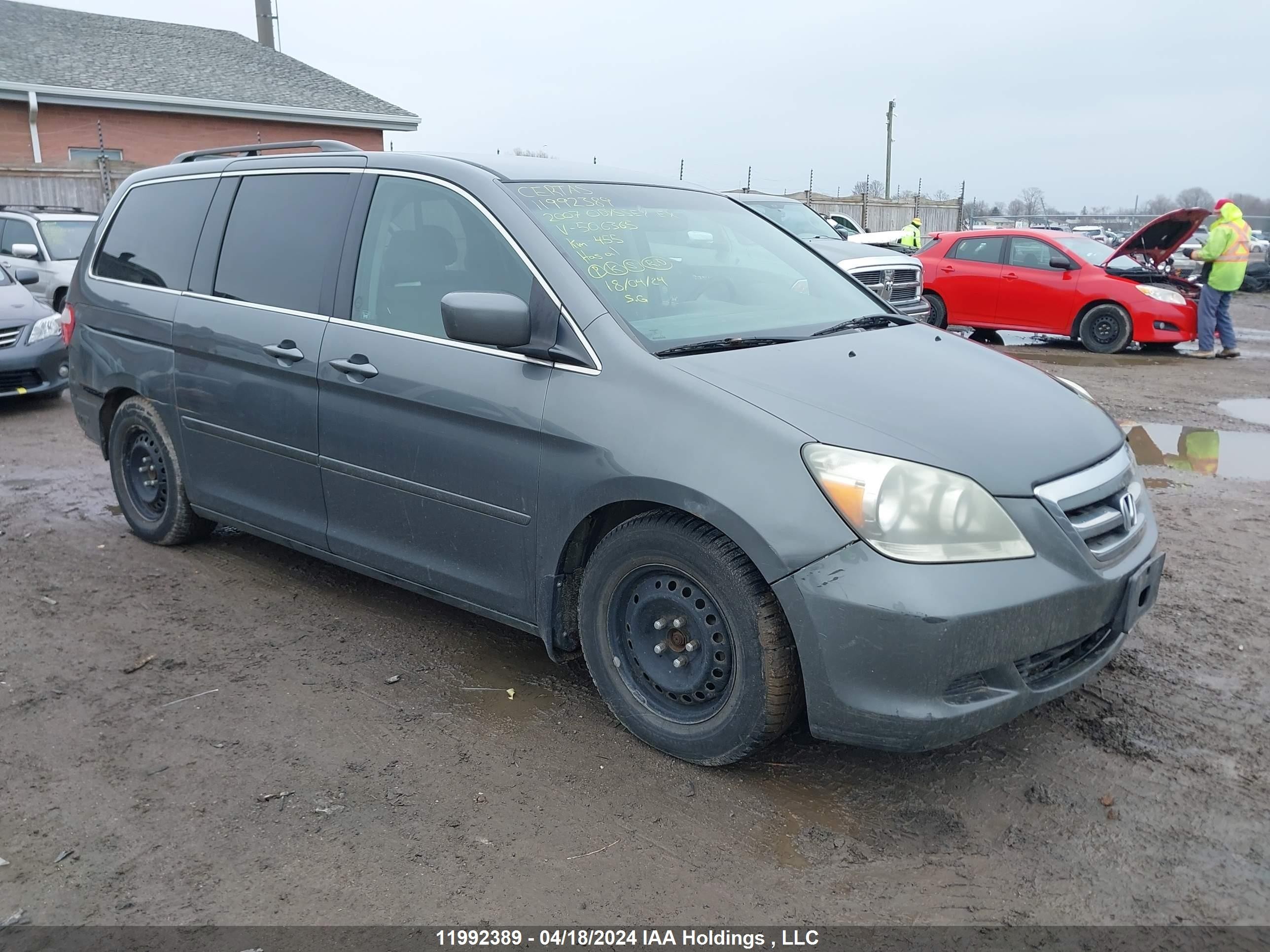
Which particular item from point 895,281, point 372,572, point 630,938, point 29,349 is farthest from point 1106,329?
point 630,938

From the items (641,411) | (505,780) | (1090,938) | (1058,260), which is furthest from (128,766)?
(1058,260)

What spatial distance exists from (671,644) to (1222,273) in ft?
39.2

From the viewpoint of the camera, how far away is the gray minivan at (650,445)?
9.20 feet

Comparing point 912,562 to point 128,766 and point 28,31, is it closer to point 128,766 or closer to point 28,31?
point 128,766

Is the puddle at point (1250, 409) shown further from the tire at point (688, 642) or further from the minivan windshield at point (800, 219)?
the tire at point (688, 642)

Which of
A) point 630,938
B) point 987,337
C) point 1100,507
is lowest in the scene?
point 630,938

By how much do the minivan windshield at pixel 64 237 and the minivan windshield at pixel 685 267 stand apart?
11.0 meters

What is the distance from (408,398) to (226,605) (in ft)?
5.23

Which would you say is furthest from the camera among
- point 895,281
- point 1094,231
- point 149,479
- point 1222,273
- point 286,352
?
point 1094,231

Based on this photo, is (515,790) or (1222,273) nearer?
Result: (515,790)

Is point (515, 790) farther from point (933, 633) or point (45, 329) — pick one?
point (45, 329)

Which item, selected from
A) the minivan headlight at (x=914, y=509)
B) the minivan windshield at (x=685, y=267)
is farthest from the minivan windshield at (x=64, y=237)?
the minivan headlight at (x=914, y=509)

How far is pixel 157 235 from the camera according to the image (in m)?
5.02

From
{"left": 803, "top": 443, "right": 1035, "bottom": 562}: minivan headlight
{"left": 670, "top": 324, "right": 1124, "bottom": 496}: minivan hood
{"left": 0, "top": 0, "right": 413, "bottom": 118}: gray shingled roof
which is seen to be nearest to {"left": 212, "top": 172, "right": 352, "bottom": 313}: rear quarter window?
{"left": 670, "top": 324, "right": 1124, "bottom": 496}: minivan hood
